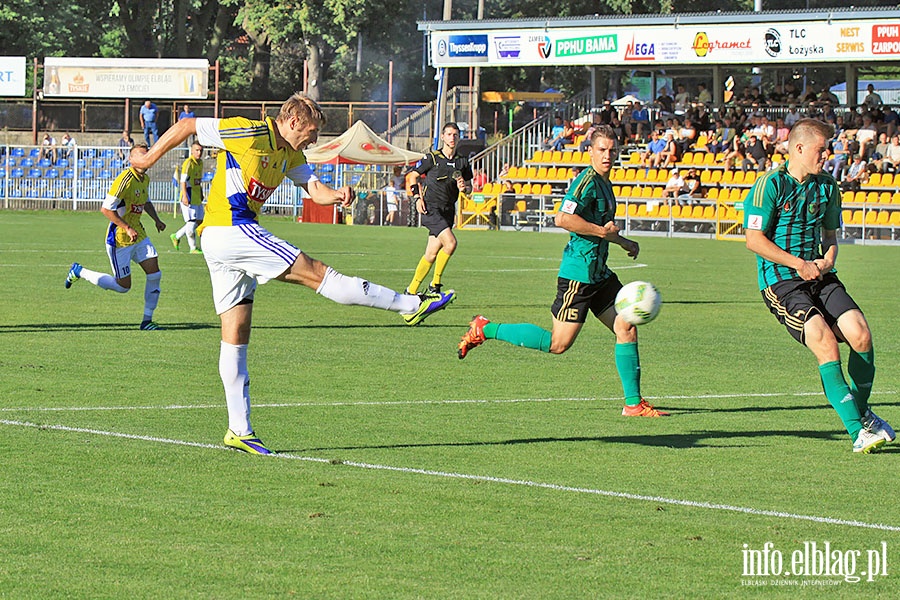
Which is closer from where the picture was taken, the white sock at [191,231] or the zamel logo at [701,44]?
the white sock at [191,231]

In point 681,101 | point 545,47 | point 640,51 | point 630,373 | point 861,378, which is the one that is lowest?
point 630,373

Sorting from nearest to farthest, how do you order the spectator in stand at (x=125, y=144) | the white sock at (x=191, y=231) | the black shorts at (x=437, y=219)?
the black shorts at (x=437, y=219), the white sock at (x=191, y=231), the spectator in stand at (x=125, y=144)

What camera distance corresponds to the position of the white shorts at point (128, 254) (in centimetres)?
1553

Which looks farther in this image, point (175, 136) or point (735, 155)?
point (735, 155)

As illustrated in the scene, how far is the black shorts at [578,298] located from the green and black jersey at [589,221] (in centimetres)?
4

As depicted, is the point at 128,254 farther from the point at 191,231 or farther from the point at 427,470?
the point at 191,231

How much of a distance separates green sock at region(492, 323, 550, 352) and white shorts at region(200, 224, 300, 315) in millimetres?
2407

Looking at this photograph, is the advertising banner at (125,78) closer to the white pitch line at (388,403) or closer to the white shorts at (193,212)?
the white shorts at (193,212)

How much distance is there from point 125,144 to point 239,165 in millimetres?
46998

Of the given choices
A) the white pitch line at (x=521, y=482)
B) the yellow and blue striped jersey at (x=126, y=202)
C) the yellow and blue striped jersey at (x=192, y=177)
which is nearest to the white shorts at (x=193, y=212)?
the yellow and blue striped jersey at (x=192, y=177)

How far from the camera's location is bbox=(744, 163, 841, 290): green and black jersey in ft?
28.4

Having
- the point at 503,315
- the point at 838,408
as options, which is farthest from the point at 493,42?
the point at 838,408

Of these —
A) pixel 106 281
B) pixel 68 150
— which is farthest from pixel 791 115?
pixel 106 281

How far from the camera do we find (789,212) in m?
8.73
